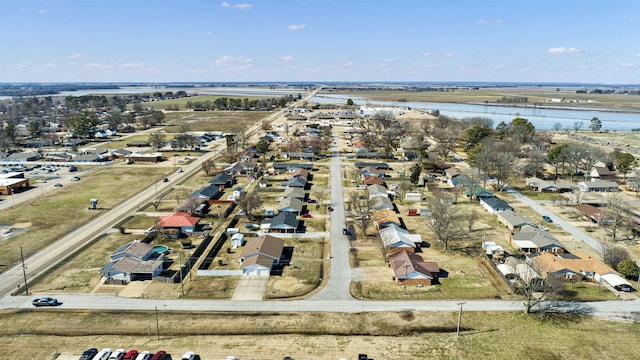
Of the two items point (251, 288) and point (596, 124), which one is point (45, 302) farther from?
point (596, 124)

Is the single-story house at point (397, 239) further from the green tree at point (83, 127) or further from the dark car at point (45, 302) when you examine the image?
the green tree at point (83, 127)

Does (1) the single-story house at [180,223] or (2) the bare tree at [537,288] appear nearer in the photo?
(2) the bare tree at [537,288]

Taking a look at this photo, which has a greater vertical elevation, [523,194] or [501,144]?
[501,144]

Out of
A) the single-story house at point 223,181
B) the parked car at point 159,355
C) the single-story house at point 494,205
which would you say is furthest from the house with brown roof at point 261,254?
the single-story house at point 494,205

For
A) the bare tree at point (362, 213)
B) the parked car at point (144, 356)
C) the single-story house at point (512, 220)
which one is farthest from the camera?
the single-story house at point (512, 220)

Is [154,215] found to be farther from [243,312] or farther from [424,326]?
[424,326]

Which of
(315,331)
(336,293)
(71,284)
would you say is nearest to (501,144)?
(336,293)

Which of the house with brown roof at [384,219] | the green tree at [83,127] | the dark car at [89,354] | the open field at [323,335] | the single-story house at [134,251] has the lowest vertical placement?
the open field at [323,335]
